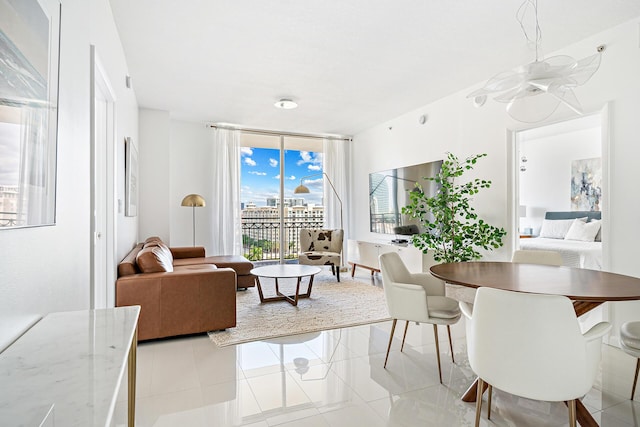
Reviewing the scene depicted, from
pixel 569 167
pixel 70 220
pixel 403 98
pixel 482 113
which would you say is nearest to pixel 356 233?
pixel 403 98

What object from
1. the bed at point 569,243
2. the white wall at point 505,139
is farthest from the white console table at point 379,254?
the bed at point 569,243

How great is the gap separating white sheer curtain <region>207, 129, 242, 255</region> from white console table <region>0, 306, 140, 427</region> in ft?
15.7

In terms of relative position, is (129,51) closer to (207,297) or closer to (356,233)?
(207,297)

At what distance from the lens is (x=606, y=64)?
2994mm

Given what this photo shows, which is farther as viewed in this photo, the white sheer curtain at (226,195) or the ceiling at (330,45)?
the white sheer curtain at (226,195)

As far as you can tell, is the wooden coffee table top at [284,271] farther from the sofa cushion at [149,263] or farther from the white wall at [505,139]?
the white wall at [505,139]

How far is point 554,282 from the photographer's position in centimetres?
198

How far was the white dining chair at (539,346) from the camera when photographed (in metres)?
1.46

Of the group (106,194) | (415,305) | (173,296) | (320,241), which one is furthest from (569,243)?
(106,194)

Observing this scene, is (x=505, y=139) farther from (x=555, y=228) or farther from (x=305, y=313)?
(x=555, y=228)

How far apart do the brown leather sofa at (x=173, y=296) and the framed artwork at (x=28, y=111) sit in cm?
178

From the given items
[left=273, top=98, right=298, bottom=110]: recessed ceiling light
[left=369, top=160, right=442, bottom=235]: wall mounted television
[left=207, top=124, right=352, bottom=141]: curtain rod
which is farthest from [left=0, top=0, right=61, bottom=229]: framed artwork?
[left=207, top=124, right=352, bottom=141]: curtain rod

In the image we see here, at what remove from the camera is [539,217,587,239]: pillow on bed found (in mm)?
5848

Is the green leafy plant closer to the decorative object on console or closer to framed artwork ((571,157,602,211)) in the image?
the decorative object on console
